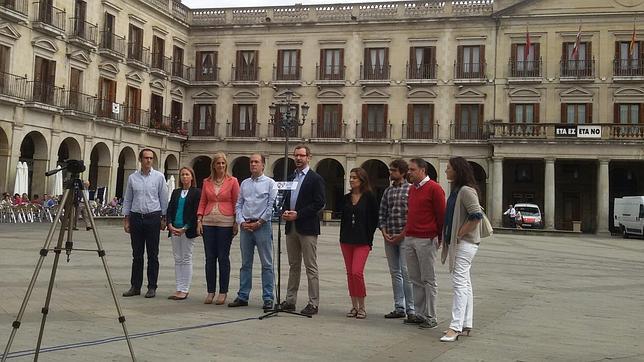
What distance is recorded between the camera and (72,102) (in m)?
32.9

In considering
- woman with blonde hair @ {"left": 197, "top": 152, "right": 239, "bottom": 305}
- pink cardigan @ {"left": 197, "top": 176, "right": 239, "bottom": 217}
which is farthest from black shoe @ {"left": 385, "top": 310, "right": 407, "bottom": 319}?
pink cardigan @ {"left": 197, "top": 176, "right": 239, "bottom": 217}

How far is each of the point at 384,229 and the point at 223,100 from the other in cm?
3603

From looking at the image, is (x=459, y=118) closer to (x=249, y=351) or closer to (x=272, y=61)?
(x=272, y=61)

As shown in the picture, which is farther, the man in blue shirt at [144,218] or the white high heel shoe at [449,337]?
the man in blue shirt at [144,218]

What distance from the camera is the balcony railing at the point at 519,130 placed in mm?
37438

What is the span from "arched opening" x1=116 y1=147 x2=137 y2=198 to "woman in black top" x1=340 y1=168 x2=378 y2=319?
3126cm

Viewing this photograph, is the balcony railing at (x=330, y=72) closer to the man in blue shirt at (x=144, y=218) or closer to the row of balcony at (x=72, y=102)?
the row of balcony at (x=72, y=102)

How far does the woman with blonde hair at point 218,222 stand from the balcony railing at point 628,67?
34.6 m

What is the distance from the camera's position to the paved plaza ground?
588 centimetres

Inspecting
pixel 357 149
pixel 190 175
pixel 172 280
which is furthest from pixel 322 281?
pixel 357 149

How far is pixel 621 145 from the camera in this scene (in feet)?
119

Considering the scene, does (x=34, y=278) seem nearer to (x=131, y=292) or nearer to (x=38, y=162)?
(x=131, y=292)

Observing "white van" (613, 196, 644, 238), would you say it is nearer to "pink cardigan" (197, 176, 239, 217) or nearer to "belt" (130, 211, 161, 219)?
"pink cardigan" (197, 176, 239, 217)

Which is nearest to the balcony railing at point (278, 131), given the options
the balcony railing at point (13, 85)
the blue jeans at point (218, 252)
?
the balcony railing at point (13, 85)
